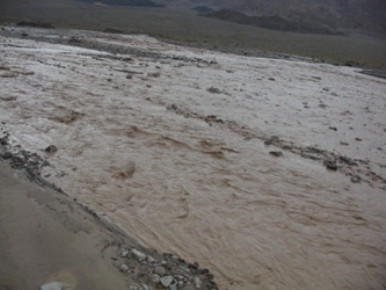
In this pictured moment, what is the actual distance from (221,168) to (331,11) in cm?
11150

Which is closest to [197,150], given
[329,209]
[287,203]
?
[287,203]

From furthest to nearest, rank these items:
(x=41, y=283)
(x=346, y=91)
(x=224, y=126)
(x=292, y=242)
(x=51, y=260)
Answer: (x=346, y=91) → (x=224, y=126) → (x=292, y=242) → (x=51, y=260) → (x=41, y=283)

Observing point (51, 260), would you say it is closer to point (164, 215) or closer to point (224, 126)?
point (164, 215)

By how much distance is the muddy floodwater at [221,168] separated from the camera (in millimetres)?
3736

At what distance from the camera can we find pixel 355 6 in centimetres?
10025

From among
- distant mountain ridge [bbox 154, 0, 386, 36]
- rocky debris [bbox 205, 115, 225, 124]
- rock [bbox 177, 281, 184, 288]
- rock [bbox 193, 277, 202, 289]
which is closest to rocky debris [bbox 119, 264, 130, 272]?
rock [bbox 177, 281, 184, 288]

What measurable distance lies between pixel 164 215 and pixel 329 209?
260cm

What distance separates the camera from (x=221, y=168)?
5.63 m

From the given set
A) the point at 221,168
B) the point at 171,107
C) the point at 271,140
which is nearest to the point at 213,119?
the point at 171,107

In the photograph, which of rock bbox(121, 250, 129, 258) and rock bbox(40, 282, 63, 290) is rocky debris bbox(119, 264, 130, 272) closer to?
rock bbox(121, 250, 129, 258)

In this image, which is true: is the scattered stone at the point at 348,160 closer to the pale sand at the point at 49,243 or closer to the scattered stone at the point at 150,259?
the scattered stone at the point at 150,259

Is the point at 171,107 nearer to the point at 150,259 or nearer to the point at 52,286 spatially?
the point at 150,259

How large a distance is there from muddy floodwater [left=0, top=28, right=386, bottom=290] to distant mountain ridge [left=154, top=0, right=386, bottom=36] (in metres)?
83.3

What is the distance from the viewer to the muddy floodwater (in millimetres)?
3736
